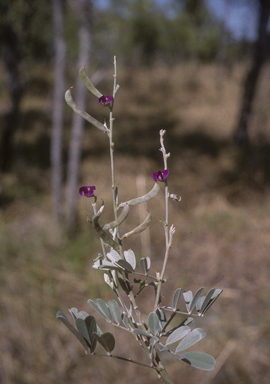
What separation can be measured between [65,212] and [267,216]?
1804 mm

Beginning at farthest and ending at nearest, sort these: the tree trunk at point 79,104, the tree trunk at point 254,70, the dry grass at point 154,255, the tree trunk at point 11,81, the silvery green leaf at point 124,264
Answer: the tree trunk at point 254,70, the tree trunk at point 11,81, the tree trunk at point 79,104, the dry grass at point 154,255, the silvery green leaf at point 124,264

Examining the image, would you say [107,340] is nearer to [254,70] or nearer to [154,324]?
[154,324]

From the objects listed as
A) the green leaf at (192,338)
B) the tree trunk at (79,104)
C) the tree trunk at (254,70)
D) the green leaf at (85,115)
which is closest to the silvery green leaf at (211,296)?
the green leaf at (192,338)

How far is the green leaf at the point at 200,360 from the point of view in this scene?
0.21m

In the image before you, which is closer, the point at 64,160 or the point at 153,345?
the point at 153,345

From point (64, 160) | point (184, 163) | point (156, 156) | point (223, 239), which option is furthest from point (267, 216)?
point (64, 160)

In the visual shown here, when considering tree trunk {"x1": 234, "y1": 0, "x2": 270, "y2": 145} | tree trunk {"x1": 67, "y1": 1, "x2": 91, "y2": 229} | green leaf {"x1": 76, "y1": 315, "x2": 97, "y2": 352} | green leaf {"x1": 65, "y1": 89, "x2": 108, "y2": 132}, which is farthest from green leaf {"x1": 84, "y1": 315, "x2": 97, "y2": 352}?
tree trunk {"x1": 234, "y1": 0, "x2": 270, "y2": 145}

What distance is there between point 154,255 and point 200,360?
2176 millimetres

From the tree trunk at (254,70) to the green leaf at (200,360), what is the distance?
446cm

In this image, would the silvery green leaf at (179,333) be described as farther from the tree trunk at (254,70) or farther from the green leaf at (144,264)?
the tree trunk at (254,70)

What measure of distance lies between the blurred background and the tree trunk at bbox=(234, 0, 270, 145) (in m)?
0.01

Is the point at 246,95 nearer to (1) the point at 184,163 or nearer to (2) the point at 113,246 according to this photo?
(1) the point at 184,163

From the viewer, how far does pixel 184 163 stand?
373 centimetres

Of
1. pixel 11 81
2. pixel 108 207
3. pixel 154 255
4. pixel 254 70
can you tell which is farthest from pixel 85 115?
pixel 254 70
